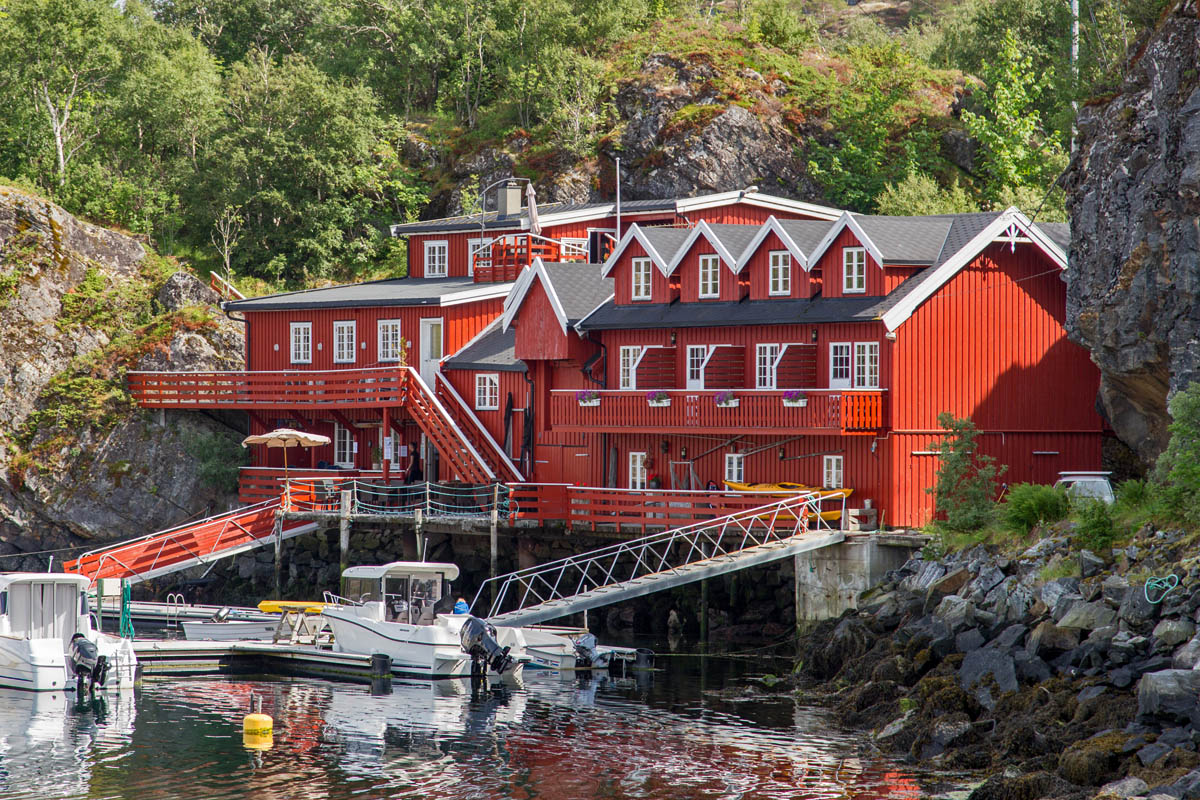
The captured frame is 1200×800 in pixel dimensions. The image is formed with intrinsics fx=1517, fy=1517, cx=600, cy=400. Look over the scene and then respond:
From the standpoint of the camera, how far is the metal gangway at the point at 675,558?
3541 cm

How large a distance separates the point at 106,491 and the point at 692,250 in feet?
75.2

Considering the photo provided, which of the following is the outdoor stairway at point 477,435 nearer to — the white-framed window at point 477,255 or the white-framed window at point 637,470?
the white-framed window at point 637,470

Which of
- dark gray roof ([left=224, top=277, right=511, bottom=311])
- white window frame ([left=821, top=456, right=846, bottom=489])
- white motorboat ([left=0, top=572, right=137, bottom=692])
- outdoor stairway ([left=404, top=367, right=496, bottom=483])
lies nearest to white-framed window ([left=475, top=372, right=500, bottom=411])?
outdoor stairway ([left=404, top=367, right=496, bottom=483])

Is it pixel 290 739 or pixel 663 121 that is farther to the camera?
pixel 663 121

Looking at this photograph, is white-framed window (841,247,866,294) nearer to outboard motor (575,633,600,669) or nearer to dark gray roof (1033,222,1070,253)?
dark gray roof (1033,222,1070,253)

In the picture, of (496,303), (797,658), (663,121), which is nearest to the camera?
(797,658)

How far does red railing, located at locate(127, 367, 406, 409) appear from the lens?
48.2m

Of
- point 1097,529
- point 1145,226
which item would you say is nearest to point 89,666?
point 1097,529

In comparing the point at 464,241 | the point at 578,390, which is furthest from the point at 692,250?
the point at 464,241

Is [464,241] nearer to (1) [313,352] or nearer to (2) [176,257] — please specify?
(1) [313,352]

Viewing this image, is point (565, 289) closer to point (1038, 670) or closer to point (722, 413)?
point (722, 413)

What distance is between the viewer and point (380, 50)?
7750cm

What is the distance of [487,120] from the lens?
232 feet

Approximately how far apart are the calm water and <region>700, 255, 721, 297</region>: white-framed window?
41.0 ft
